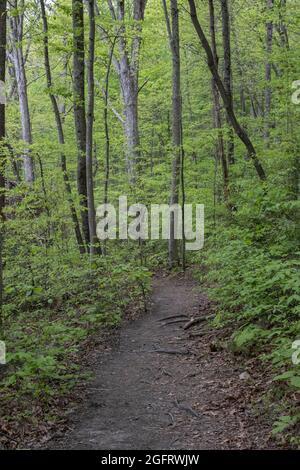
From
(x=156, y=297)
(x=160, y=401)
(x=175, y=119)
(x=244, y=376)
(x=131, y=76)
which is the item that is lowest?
(x=156, y=297)

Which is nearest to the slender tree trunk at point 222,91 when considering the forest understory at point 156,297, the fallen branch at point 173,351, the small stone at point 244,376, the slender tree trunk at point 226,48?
the forest understory at point 156,297

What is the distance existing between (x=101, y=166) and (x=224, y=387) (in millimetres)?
21753

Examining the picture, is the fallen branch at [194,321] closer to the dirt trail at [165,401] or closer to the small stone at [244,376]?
the dirt trail at [165,401]

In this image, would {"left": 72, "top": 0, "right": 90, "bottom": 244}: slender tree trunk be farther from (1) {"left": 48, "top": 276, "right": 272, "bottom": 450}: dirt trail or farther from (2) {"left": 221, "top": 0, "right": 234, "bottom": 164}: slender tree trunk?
(1) {"left": 48, "top": 276, "right": 272, "bottom": 450}: dirt trail

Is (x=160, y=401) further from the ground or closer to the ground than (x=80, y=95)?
closer to the ground

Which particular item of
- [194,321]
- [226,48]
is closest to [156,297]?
[194,321]

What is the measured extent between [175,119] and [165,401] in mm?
10728

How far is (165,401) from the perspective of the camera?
5859 mm

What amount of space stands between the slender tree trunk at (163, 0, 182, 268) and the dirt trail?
714cm

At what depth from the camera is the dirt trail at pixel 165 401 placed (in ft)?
15.5

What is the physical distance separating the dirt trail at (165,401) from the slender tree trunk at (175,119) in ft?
23.4

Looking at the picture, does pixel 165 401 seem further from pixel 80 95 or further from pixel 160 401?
pixel 80 95

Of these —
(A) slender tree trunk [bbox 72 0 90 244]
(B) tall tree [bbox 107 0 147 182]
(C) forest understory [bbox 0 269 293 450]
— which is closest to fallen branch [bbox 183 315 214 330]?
(C) forest understory [bbox 0 269 293 450]

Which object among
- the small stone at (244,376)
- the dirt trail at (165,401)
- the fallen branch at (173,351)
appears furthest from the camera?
the fallen branch at (173,351)
